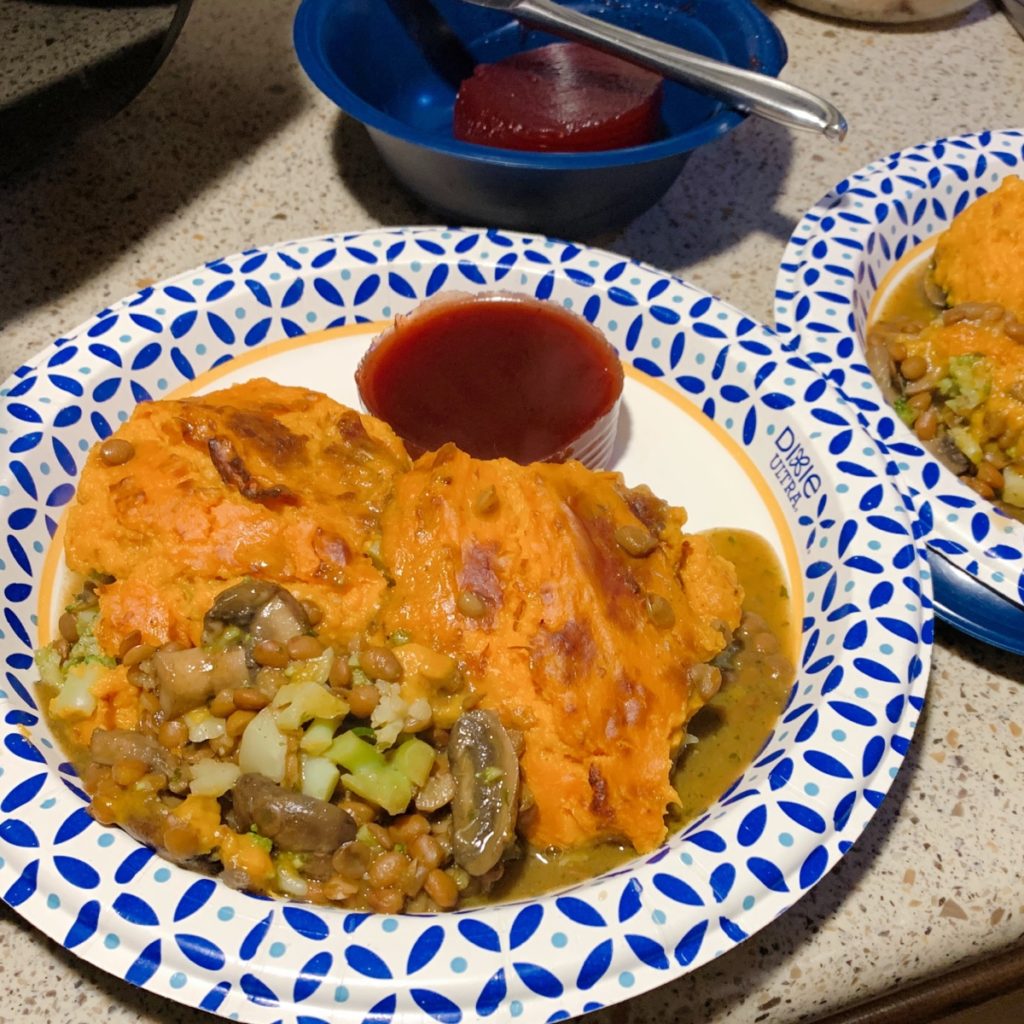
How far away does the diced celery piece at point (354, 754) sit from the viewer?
1.70m

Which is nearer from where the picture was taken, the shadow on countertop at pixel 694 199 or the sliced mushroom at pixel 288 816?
the sliced mushroom at pixel 288 816

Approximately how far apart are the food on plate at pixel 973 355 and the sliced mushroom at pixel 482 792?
1.61 m

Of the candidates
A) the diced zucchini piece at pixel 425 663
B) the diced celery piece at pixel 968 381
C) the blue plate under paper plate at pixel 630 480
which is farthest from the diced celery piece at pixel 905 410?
the diced zucchini piece at pixel 425 663

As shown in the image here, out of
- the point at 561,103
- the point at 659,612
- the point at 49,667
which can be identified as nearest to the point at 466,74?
the point at 561,103

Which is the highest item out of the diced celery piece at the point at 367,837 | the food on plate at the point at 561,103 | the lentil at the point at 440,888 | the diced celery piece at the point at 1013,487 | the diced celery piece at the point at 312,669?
the food on plate at the point at 561,103

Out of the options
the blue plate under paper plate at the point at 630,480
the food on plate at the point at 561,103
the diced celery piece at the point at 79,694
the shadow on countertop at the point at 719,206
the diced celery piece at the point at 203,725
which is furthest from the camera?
the shadow on countertop at the point at 719,206

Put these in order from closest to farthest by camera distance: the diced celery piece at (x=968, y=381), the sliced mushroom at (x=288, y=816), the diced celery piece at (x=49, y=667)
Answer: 1. the sliced mushroom at (x=288, y=816)
2. the diced celery piece at (x=49, y=667)
3. the diced celery piece at (x=968, y=381)

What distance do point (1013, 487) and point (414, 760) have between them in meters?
1.82

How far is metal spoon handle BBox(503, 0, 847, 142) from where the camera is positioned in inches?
112

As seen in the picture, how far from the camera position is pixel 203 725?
68.5 inches

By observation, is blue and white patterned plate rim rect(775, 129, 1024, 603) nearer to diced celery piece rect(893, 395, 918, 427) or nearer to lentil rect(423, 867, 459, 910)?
diced celery piece rect(893, 395, 918, 427)

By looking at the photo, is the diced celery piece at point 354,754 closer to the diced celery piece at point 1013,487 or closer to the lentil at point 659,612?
the lentil at point 659,612

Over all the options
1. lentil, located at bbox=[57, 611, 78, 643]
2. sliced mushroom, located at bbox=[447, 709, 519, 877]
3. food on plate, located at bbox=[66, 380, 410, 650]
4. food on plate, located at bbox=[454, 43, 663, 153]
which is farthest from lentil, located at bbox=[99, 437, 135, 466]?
food on plate, located at bbox=[454, 43, 663, 153]

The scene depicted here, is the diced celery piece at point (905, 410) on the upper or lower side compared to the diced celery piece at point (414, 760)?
lower
